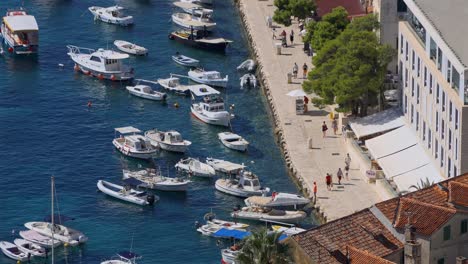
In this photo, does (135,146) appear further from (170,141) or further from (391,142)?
(391,142)

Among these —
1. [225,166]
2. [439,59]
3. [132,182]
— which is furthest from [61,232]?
[439,59]

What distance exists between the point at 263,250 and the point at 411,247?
1272 cm

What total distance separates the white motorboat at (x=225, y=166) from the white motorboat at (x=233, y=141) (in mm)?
4707

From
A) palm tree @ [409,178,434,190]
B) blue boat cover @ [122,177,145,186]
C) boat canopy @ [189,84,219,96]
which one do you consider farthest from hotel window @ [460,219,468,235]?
boat canopy @ [189,84,219,96]

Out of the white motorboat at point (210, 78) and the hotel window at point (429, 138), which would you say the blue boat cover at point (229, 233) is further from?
the white motorboat at point (210, 78)

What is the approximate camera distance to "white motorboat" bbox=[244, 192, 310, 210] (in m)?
157

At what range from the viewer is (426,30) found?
519 feet

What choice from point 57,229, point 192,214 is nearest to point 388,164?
point 192,214

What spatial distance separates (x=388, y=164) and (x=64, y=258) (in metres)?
30.5

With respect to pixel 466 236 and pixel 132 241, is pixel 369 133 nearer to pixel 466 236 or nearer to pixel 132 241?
pixel 132 241

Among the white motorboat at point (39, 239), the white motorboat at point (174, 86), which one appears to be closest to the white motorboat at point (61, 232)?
the white motorboat at point (39, 239)

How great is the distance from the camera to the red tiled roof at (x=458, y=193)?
12838 centimetres

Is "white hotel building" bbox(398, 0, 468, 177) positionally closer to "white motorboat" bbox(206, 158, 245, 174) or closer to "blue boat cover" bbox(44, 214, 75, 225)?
"white motorboat" bbox(206, 158, 245, 174)

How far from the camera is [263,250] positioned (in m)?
116
